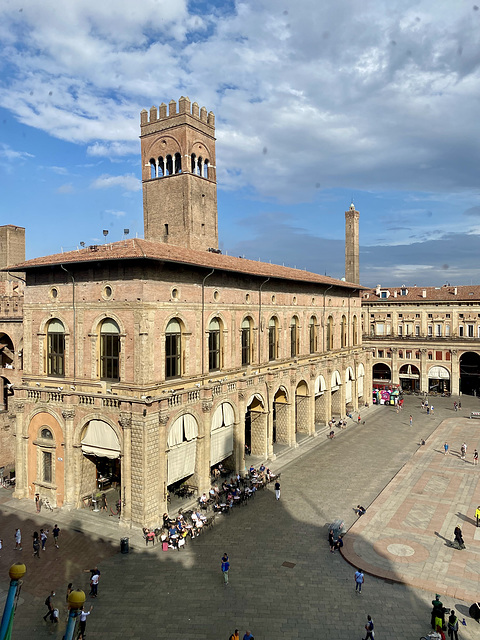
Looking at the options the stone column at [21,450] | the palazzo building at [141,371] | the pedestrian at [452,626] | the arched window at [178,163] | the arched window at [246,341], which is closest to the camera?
the pedestrian at [452,626]

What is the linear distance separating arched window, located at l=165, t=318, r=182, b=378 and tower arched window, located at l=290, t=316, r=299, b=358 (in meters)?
16.9

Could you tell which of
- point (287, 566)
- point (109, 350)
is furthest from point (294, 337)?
point (287, 566)

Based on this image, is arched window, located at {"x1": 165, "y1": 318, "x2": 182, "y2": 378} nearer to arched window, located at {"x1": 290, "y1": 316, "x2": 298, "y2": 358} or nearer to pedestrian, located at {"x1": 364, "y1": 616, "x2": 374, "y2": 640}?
pedestrian, located at {"x1": 364, "y1": 616, "x2": 374, "y2": 640}

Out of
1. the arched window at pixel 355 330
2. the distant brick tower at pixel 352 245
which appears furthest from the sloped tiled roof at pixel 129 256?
the distant brick tower at pixel 352 245

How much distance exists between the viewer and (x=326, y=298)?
2004 inches

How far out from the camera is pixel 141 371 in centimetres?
2620

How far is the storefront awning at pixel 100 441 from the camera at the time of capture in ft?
89.9

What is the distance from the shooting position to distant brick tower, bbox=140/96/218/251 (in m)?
45.3

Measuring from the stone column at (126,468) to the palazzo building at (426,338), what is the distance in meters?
50.7

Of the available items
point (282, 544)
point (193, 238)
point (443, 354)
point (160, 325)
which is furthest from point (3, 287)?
point (443, 354)

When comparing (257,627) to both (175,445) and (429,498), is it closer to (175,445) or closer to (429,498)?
(175,445)

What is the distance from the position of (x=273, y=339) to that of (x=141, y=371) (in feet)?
56.7

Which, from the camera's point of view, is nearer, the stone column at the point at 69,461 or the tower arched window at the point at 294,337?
the stone column at the point at 69,461

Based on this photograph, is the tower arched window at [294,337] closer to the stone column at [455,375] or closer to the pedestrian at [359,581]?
the pedestrian at [359,581]
